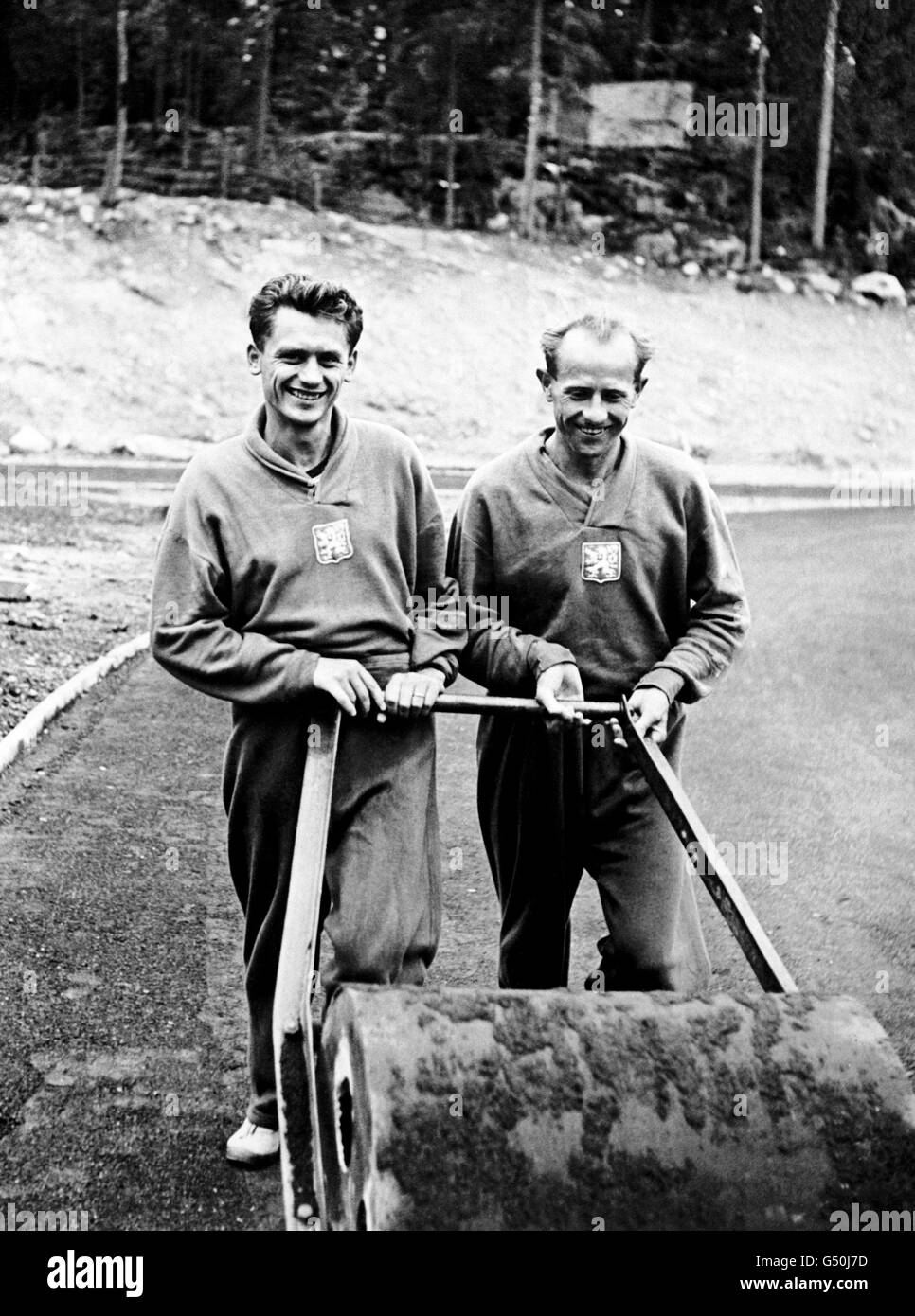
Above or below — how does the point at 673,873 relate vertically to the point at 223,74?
below

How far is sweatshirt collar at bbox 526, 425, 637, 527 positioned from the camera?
3914 mm

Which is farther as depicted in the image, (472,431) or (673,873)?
(472,431)

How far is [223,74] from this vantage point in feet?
121

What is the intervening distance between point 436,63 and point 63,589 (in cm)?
2740

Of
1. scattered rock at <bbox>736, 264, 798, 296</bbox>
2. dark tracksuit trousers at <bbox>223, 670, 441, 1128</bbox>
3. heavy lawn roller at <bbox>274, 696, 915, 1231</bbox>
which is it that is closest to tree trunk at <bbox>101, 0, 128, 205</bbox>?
scattered rock at <bbox>736, 264, 798, 296</bbox>

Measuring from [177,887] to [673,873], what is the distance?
306cm

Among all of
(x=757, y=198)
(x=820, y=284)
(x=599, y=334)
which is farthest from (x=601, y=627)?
(x=757, y=198)

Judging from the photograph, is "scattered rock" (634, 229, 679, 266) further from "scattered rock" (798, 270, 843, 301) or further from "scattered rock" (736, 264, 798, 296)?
"scattered rock" (798, 270, 843, 301)

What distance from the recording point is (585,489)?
396 cm

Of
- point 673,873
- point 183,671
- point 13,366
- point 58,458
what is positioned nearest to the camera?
point 183,671

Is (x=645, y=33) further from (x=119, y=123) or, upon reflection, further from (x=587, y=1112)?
(x=587, y=1112)

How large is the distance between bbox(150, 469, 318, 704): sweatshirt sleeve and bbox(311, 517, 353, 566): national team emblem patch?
0.70ft

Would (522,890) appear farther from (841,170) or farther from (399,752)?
(841,170)
